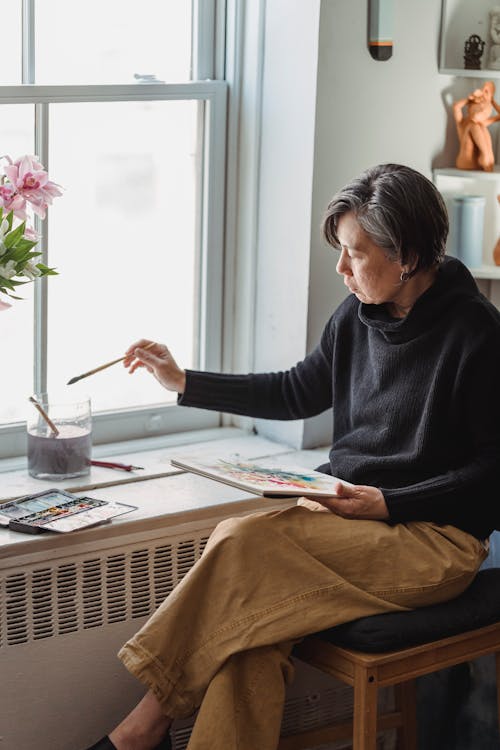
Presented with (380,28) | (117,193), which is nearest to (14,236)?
(117,193)

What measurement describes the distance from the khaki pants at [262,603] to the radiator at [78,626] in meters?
0.21

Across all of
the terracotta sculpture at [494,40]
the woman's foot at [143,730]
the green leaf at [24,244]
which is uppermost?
the terracotta sculpture at [494,40]

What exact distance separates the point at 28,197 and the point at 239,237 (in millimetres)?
795

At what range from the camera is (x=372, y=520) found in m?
2.24

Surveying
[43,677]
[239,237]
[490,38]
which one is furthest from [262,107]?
[43,677]

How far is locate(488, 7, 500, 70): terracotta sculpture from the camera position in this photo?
2803 mm

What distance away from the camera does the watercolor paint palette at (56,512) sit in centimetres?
222

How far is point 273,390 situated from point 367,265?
0.43 metres

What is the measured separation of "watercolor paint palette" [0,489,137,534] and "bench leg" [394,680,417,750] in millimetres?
735

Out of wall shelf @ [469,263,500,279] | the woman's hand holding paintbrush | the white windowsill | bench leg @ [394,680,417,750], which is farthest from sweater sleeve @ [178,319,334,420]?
bench leg @ [394,680,417,750]

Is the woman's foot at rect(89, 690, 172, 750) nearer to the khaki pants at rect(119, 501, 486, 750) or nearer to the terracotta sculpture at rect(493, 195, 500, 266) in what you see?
the khaki pants at rect(119, 501, 486, 750)

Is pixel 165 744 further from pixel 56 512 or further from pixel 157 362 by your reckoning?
pixel 157 362

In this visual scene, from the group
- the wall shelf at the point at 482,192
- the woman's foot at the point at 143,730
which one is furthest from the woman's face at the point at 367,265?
the woman's foot at the point at 143,730

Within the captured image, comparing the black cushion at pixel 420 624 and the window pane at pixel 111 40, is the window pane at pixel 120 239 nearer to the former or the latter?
the window pane at pixel 111 40
